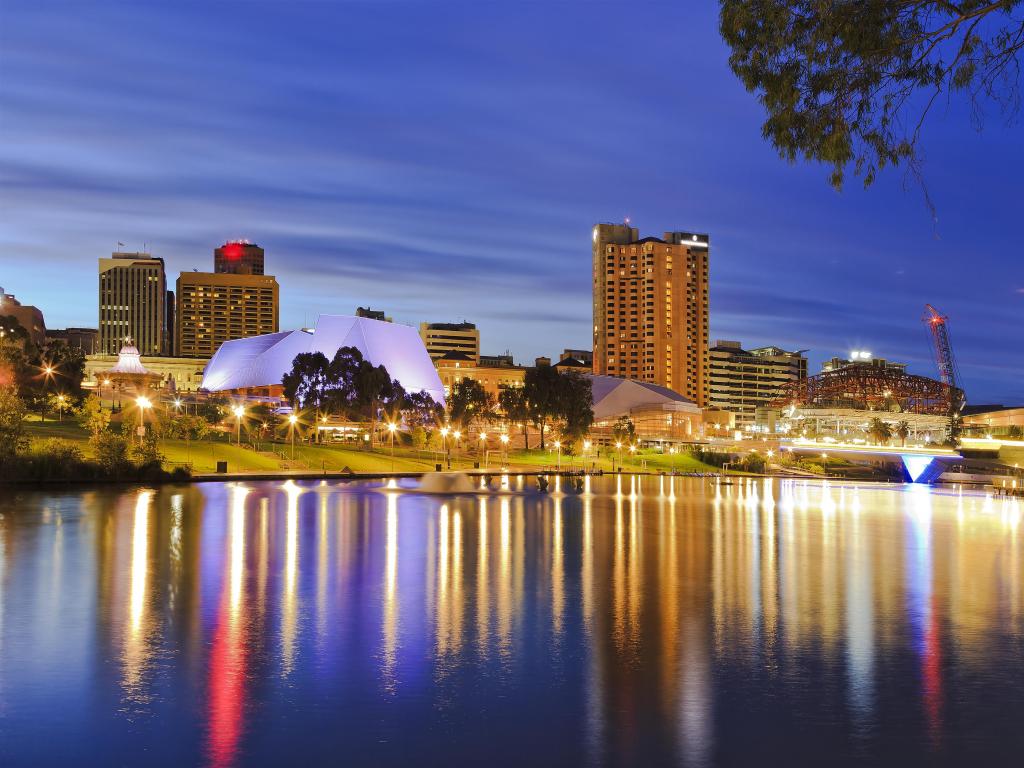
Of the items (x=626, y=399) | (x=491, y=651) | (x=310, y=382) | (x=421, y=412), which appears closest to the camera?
(x=491, y=651)

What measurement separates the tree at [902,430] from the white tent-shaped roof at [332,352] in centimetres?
7717

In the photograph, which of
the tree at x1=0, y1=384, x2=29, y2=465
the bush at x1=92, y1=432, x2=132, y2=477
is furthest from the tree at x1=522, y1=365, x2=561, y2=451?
the tree at x1=0, y1=384, x2=29, y2=465

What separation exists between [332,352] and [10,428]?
349 feet

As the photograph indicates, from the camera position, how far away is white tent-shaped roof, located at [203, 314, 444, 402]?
502 feet

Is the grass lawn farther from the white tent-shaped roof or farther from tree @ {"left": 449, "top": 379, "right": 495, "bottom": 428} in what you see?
the white tent-shaped roof

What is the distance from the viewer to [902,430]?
522 feet

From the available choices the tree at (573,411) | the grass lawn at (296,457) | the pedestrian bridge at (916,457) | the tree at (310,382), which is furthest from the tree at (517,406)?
the pedestrian bridge at (916,457)

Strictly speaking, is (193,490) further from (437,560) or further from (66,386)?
(66,386)

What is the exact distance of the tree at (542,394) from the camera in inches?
4304

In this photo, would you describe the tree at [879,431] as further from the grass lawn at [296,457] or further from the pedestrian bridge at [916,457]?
the grass lawn at [296,457]

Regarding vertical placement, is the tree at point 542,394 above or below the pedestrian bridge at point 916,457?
above

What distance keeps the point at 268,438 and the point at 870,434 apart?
112111 mm

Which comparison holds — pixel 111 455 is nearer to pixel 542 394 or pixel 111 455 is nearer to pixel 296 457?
pixel 296 457

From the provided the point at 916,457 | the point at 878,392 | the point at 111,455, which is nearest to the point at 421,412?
the point at 916,457
